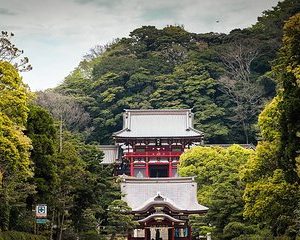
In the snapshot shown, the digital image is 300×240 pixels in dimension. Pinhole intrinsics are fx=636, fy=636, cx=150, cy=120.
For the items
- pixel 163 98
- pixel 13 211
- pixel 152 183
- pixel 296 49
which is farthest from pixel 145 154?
pixel 296 49

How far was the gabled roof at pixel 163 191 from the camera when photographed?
4648cm

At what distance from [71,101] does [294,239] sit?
51.6 m

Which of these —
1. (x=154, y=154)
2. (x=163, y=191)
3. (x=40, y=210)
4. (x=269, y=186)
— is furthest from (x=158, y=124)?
(x=269, y=186)

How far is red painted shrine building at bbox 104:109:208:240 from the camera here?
48.7 m

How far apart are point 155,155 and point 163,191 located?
1070 centimetres

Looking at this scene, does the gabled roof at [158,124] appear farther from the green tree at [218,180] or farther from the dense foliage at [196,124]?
the green tree at [218,180]

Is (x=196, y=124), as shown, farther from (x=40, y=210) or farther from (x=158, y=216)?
(x=40, y=210)

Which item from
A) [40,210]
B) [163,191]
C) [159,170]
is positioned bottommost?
[40,210]

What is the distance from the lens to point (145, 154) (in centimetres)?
6178

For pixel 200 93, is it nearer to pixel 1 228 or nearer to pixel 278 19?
pixel 278 19

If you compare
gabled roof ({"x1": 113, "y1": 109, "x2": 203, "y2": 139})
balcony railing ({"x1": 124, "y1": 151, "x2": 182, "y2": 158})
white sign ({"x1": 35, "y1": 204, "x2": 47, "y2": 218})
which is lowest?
white sign ({"x1": 35, "y1": 204, "x2": 47, "y2": 218})

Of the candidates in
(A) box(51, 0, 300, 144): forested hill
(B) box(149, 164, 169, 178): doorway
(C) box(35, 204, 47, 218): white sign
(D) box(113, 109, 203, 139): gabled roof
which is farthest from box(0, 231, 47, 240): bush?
(A) box(51, 0, 300, 144): forested hill

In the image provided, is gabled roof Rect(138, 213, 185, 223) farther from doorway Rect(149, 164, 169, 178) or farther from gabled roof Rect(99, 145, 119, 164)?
gabled roof Rect(99, 145, 119, 164)

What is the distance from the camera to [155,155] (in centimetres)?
6147
